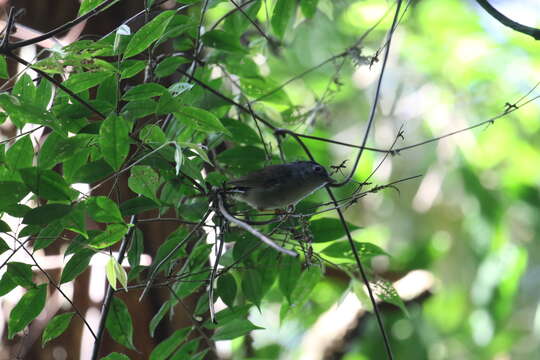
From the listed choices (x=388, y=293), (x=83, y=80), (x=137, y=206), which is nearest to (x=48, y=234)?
(x=137, y=206)

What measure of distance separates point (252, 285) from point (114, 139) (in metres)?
0.51

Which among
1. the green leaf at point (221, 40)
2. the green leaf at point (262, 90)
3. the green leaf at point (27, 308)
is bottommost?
the green leaf at point (27, 308)

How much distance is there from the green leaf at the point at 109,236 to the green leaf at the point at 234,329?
0.34m

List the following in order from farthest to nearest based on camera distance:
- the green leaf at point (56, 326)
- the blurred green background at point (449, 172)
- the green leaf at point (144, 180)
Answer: the blurred green background at point (449, 172) → the green leaf at point (56, 326) → the green leaf at point (144, 180)

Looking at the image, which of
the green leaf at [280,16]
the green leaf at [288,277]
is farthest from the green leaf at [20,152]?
the green leaf at [280,16]

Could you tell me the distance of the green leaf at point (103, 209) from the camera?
3.34ft

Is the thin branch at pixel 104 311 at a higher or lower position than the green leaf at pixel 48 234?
lower

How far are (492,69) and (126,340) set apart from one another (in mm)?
2911

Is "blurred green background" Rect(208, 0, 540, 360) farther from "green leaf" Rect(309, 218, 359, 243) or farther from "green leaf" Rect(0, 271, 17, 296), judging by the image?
"green leaf" Rect(0, 271, 17, 296)

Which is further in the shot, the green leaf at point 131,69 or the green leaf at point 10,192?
the green leaf at point 131,69

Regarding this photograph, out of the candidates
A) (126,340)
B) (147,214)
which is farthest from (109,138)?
(147,214)

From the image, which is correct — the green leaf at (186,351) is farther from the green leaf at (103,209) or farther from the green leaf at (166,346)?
the green leaf at (103,209)

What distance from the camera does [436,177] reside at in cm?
362

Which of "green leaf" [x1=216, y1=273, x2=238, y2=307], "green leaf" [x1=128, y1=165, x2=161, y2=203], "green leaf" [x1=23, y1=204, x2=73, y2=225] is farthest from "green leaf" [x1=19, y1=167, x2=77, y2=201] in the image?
"green leaf" [x1=216, y1=273, x2=238, y2=307]
